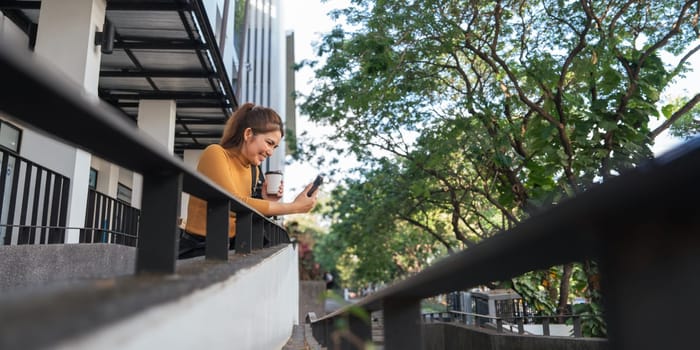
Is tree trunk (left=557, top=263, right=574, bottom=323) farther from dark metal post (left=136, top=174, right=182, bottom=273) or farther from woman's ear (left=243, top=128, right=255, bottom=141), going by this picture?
dark metal post (left=136, top=174, right=182, bottom=273)

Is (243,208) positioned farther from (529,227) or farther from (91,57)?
(91,57)

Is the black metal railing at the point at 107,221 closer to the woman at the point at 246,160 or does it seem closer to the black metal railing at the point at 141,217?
the woman at the point at 246,160

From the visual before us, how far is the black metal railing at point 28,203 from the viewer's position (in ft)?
16.7

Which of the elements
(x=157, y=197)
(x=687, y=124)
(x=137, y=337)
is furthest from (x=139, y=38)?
(x=687, y=124)

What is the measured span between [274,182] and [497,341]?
29.4 feet

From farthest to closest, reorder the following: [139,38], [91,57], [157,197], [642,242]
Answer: [139,38] → [91,57] → [157,197] → [642,242]

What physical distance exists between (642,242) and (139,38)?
30.1 feet

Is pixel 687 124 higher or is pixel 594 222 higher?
pixel 687 124

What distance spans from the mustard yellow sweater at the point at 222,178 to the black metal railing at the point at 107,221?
168 inches

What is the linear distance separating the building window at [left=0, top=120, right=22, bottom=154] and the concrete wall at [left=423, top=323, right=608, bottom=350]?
24.7 ft

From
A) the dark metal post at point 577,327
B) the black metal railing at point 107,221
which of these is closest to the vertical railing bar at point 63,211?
the black metal railing at point 107,221

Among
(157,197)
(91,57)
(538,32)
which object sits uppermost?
(538,32)

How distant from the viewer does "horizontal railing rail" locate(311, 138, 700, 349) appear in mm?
629

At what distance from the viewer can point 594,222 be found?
70 cm
